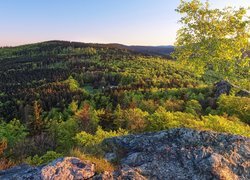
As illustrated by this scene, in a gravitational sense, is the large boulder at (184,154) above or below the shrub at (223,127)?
above

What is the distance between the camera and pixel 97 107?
9544cm

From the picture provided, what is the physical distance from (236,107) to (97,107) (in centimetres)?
4093

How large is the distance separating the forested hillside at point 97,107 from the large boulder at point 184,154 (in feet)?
5.67

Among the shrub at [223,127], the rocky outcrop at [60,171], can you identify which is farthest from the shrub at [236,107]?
the rocky outcrop at [60,171]

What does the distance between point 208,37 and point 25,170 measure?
21400 mm

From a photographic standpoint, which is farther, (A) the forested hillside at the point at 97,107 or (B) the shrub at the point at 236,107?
(B) the shrub at the point at 236,107

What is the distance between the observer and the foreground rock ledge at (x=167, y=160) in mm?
14598

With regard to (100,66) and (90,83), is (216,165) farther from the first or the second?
(100,66)

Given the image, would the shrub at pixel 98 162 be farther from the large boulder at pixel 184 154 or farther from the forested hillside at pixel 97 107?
the large boulder at pixel 184 154

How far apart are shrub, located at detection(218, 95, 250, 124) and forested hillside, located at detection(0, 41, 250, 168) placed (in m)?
0.15

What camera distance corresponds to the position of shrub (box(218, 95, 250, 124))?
2349 inches

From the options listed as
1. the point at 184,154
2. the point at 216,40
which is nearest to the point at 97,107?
the point at 216,40

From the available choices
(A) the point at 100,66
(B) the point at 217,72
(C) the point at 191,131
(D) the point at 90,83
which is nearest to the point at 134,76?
(D) the point at 90,83

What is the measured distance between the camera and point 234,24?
31469 mm
